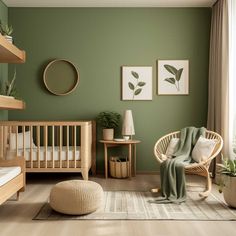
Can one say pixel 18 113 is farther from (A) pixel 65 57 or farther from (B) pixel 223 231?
(B) pixel 223 231

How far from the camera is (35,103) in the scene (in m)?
5.09

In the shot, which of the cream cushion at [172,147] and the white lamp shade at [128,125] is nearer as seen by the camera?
the cream cushion at [172,147]

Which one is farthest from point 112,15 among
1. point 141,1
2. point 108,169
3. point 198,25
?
point 108,169

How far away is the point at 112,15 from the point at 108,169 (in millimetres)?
2434

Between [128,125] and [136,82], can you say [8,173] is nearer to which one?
[128,125]

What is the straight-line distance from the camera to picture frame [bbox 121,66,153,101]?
506 centimetres

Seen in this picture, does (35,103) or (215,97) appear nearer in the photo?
(215,97)

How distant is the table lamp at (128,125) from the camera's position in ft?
15.4

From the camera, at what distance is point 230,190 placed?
3152 millimetres

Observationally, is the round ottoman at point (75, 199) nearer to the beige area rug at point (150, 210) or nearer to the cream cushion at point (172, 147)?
the beige area rug at point (150, 210)

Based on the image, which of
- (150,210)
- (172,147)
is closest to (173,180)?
(150,210)

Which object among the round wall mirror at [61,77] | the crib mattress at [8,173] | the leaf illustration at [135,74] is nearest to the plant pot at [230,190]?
the crib mattress at [8,173]

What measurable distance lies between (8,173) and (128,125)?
213 cm

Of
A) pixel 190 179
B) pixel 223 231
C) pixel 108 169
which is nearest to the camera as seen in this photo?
pixel 223 231
